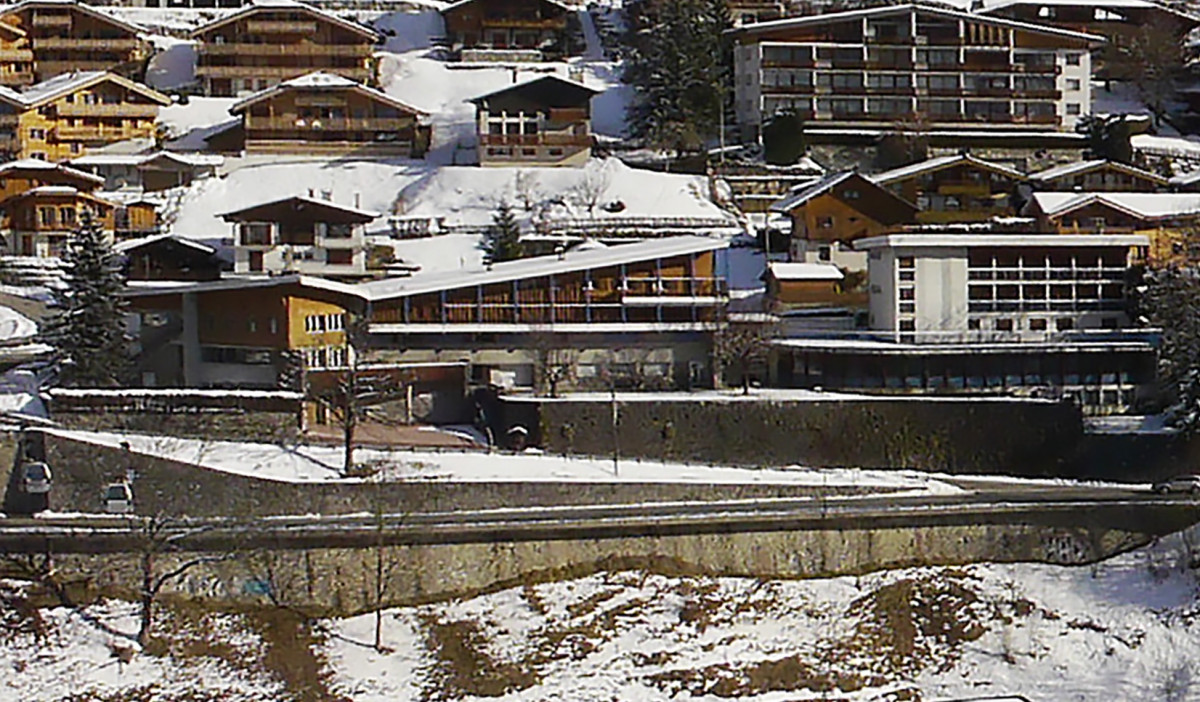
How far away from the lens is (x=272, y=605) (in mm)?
22078

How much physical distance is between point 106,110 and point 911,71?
95.6ft

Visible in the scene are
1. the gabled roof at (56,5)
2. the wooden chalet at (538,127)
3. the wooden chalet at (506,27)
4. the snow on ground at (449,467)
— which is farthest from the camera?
the wooden chalet at (506,27)

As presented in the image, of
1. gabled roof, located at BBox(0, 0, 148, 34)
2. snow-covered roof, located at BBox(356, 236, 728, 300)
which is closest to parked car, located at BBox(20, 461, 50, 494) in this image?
snow-covered roof, located at BBox(356, 236, 728, 300)

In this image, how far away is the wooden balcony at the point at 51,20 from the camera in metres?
Answer: 59.0

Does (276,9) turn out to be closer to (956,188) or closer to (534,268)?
(956,188)

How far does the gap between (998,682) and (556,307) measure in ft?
48.3

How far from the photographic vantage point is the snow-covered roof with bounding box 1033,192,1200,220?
37.8 meters

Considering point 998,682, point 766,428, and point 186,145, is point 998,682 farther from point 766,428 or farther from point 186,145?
point 186,145

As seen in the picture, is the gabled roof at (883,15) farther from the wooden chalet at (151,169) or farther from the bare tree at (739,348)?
the bare tree at (739,348)

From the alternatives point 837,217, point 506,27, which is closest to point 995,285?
point 837,217

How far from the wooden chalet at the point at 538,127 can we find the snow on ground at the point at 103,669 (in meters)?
29.9

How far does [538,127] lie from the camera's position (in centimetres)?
4928

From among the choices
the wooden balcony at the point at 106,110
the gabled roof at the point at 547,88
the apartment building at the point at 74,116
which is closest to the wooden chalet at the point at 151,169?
the apartment building at the point at 74,116

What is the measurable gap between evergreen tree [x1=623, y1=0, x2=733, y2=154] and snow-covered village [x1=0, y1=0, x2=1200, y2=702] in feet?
0.67
